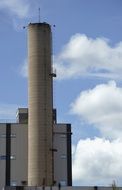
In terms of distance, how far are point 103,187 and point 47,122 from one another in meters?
13.5

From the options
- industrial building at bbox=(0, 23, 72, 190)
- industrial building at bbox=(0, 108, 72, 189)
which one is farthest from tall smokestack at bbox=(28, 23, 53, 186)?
industrial building at bbox=(0, 108, 72, 189)

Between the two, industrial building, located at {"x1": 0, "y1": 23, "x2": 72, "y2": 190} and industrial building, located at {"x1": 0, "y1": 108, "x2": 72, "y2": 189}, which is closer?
industrial building, located at {"x1": 0, "y1": 23, "x2": 72, "y2": 190}

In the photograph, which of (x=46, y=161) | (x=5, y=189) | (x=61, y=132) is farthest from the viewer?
(x=61, y=132)

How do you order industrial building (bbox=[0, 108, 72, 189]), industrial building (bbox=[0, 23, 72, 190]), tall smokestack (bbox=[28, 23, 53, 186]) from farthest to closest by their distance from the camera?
industrial building (bbox=[0, 108, 72, 189]) < industrial building (bbox=[0, 23, 72, 190]) < tall smokestack (bbox=[28, 23, 53, 186])

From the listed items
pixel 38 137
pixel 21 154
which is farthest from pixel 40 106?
pixel 21 154

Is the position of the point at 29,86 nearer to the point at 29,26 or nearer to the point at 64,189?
the point at 29,26

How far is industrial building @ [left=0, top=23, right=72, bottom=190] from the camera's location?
335ft

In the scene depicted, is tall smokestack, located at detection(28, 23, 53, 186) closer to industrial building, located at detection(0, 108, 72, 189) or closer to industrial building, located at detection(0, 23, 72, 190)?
industrial building, located at detection(0, 23, 72, 190)

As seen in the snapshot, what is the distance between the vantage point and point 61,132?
109m

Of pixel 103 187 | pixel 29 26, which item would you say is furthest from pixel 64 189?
pixel 29 26

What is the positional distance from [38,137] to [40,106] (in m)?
4.74

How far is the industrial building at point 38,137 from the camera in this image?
4026 inches

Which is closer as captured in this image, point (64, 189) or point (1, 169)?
point (64, 189)

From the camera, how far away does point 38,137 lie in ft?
337
